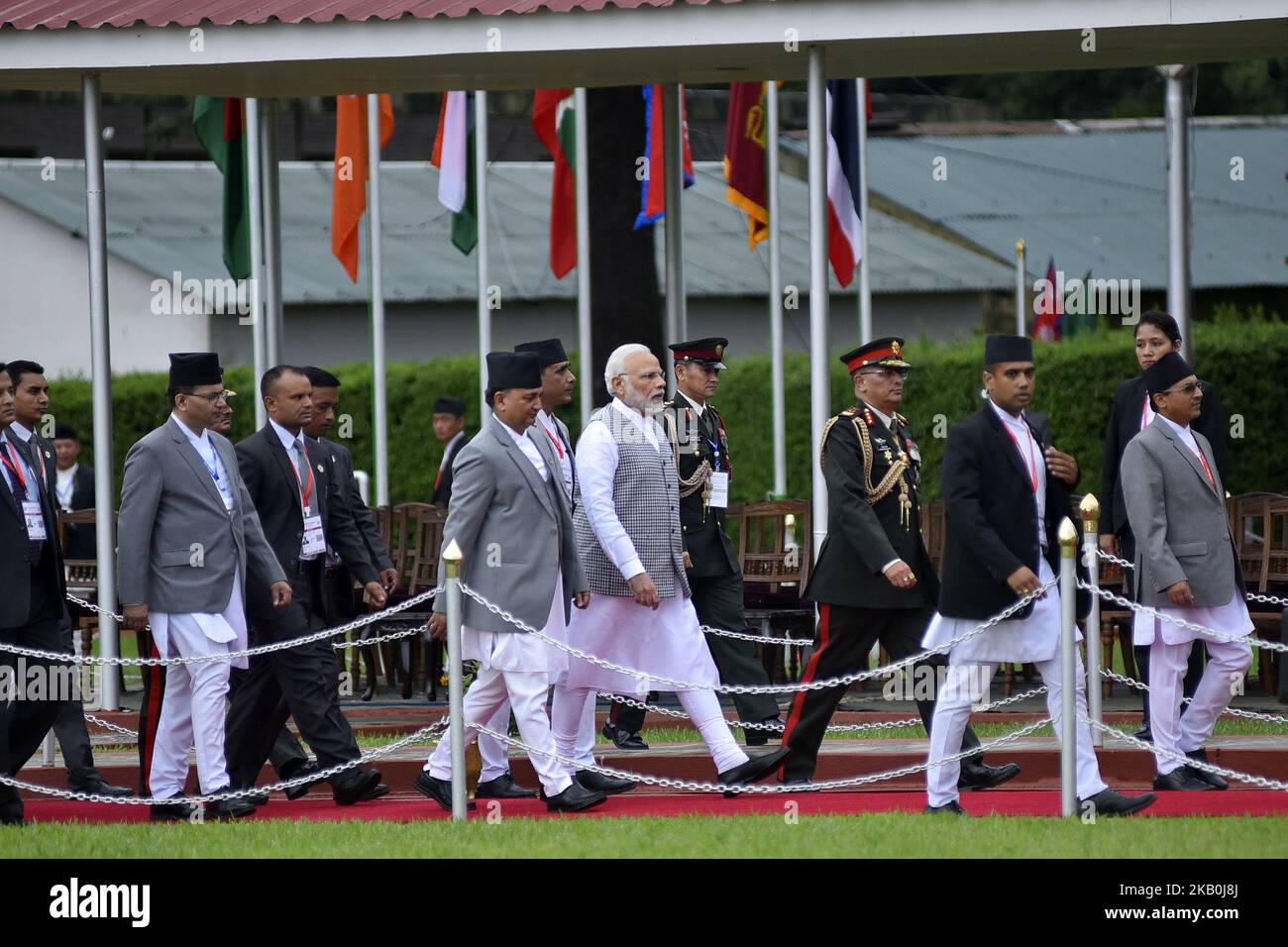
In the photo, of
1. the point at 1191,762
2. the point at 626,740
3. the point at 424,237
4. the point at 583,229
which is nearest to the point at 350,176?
the point at 583,229

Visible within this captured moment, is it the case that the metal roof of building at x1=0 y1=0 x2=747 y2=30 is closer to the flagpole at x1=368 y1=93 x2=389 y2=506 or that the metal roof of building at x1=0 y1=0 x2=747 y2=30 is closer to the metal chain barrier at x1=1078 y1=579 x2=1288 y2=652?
the metal chain barrier at x1=1078 y1=579 x2=1288 y2=652

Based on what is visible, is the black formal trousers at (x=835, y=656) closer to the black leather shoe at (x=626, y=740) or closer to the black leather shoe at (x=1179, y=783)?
the black leather shoe at (x=1179, y=783)

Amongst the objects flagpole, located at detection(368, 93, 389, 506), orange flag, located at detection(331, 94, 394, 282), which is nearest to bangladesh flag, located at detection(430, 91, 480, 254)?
flagpole, located at detection(368, 93, 389, 506)

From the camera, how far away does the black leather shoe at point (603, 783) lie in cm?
998

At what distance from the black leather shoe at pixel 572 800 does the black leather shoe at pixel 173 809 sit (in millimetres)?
1684

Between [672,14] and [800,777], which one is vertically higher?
[672,14]

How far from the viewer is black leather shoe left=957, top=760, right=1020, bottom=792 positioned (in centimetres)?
972

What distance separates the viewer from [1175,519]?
31.7 ft

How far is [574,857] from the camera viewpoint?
7816 mm

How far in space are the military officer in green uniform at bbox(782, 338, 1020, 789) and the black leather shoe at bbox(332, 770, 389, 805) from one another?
78.9 inches

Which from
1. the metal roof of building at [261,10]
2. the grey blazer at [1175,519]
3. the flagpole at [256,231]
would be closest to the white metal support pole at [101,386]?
the metal roof of building at [261,10]

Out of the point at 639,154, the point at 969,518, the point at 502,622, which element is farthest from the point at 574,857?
the point at 639,154
